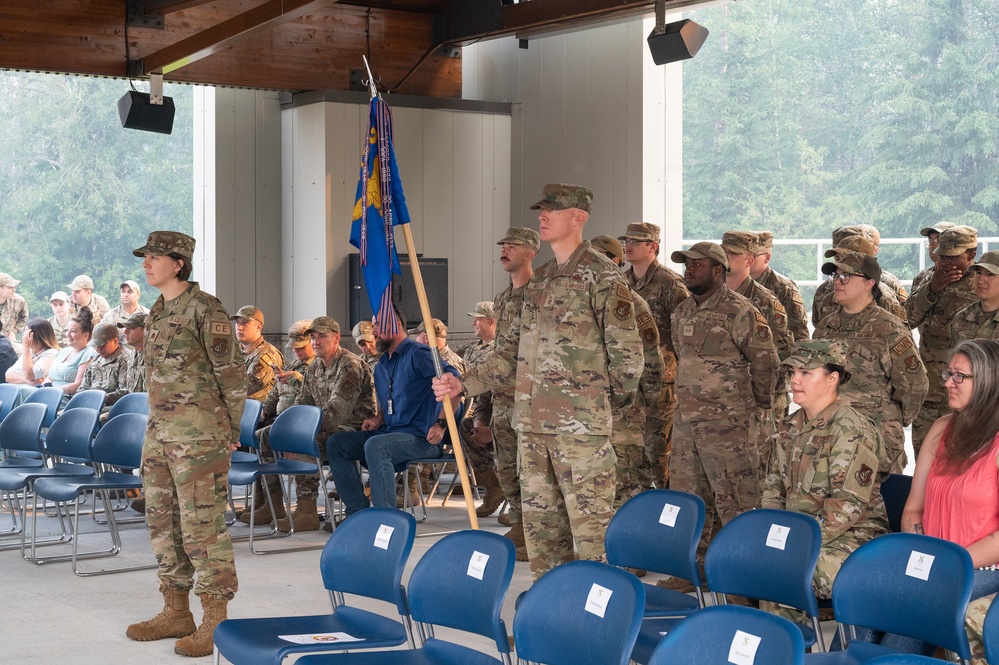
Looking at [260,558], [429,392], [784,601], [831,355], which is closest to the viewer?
[784,601]

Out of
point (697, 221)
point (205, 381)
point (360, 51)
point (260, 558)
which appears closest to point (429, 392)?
point (260, 558)

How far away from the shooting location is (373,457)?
7301mm

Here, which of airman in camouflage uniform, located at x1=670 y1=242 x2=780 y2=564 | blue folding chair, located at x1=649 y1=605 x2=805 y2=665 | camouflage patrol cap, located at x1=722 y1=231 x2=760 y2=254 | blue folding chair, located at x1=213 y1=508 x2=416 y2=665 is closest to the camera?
blue folding chair, located at x1=649 y1=605 x2=805 y2=665

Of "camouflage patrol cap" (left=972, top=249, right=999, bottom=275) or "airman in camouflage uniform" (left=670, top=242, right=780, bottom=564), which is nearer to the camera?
"airman in camouflage uniform" (left=670, top=242, right=780, bottom=564)

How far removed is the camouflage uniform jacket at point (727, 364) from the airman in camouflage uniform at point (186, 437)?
7.25ft

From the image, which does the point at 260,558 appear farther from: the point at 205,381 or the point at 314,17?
the point at 314,17

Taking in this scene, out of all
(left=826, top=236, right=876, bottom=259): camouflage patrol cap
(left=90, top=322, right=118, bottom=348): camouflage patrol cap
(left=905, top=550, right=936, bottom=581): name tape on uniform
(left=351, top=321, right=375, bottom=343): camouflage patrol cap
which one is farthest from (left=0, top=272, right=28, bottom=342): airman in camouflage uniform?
(left=905, top=550, right=936, bottom=581): name tape on uniform

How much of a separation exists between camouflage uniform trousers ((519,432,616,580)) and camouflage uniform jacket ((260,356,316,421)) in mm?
3997

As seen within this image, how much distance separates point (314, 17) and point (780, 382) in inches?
243

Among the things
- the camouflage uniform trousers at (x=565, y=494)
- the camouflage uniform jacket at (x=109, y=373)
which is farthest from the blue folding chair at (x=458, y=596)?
the camouflage uniform jacket at (x=109, y=373)

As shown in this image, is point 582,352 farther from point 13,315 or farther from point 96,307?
point 13,315

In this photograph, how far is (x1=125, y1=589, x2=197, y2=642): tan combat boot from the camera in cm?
524

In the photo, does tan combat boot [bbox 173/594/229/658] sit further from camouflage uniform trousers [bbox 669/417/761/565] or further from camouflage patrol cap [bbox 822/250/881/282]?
camouflage patrol cap [bbox 822/250/881/282]

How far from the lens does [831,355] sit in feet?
14.4
